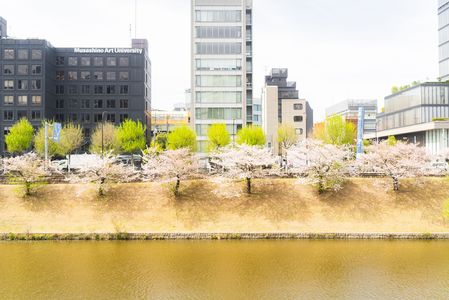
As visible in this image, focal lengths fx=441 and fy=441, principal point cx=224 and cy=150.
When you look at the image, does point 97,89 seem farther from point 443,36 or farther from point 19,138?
point 443,36

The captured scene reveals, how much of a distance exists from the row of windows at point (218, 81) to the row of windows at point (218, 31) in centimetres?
828

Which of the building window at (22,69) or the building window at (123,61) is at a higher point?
the building window at (123,61)

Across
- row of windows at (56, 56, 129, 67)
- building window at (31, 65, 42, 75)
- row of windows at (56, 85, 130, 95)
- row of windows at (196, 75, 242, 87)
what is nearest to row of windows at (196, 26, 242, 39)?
row of windows at (196, 75, 242, 87)

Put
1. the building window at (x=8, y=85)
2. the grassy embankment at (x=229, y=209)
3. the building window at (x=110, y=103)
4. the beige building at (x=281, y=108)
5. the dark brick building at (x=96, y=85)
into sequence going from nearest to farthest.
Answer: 1. the grassy embankment at (x=229, y=209)
2. the building window at (x=8, y=85)
3. the beige building at (x=281, y=108)
4. the dark brick building at (x=96, y=85)
5. the building window at (x=110, y=103)

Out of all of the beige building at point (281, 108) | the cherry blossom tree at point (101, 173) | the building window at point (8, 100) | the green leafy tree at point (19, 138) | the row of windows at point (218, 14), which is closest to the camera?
the cherry blossom tree at point (101, 173)

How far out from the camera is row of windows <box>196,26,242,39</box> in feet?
302

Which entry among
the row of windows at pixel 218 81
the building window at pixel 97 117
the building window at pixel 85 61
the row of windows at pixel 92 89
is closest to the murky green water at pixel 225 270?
the row of windows at pixel 218 81

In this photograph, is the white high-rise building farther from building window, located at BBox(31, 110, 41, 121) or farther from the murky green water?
the murky green water

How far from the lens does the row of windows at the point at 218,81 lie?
92812 mm

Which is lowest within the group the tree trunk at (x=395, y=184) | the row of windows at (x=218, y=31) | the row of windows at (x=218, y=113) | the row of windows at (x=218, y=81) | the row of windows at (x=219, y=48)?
the tree trunk at (x=395, y=184)

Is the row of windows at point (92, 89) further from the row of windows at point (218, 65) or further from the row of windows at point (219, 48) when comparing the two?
the row of windows at point (219, 48)

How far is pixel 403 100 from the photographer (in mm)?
94375

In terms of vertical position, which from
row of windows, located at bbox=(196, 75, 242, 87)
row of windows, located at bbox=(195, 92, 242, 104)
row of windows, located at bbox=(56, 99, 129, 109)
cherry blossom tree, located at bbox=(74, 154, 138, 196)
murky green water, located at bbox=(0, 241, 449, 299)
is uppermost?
row of windows, located at bbox=(196, 75, 242, 87)

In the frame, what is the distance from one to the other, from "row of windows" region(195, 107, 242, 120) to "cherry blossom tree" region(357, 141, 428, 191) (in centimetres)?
3744
